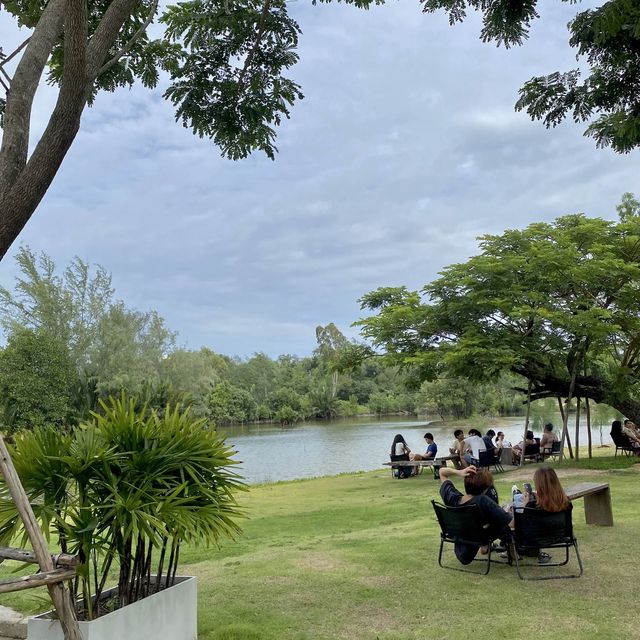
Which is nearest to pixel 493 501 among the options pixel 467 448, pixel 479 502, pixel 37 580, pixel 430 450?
pixel 479 502

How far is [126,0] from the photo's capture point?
13.9 feet

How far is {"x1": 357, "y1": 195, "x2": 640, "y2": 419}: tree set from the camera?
15664 millimetres

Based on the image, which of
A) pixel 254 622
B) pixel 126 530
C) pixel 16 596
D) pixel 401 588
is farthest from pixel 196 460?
pixel 16 596

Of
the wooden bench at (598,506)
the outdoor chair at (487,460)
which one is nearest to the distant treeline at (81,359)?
the outdoor chair at (487,460)

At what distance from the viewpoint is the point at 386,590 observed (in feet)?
17.5

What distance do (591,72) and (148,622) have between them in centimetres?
577

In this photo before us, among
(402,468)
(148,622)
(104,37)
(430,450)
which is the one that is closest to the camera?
(148,622)

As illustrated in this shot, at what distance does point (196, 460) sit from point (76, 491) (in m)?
0.75

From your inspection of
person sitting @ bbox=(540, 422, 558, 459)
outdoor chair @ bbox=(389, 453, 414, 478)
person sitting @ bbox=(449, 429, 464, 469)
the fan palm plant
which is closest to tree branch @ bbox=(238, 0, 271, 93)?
the fan palm plant

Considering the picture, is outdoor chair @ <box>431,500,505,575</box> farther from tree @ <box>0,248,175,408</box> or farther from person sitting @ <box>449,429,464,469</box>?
tree @ <box>0,248,175,408</box>

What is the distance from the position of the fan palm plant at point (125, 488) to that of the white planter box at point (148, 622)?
8.6 inches

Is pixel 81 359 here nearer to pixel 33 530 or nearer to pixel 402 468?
pixel 402 468

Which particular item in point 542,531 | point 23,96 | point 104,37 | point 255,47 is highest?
point 255,47

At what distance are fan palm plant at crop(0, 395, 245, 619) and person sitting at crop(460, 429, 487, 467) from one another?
10.6 metres
